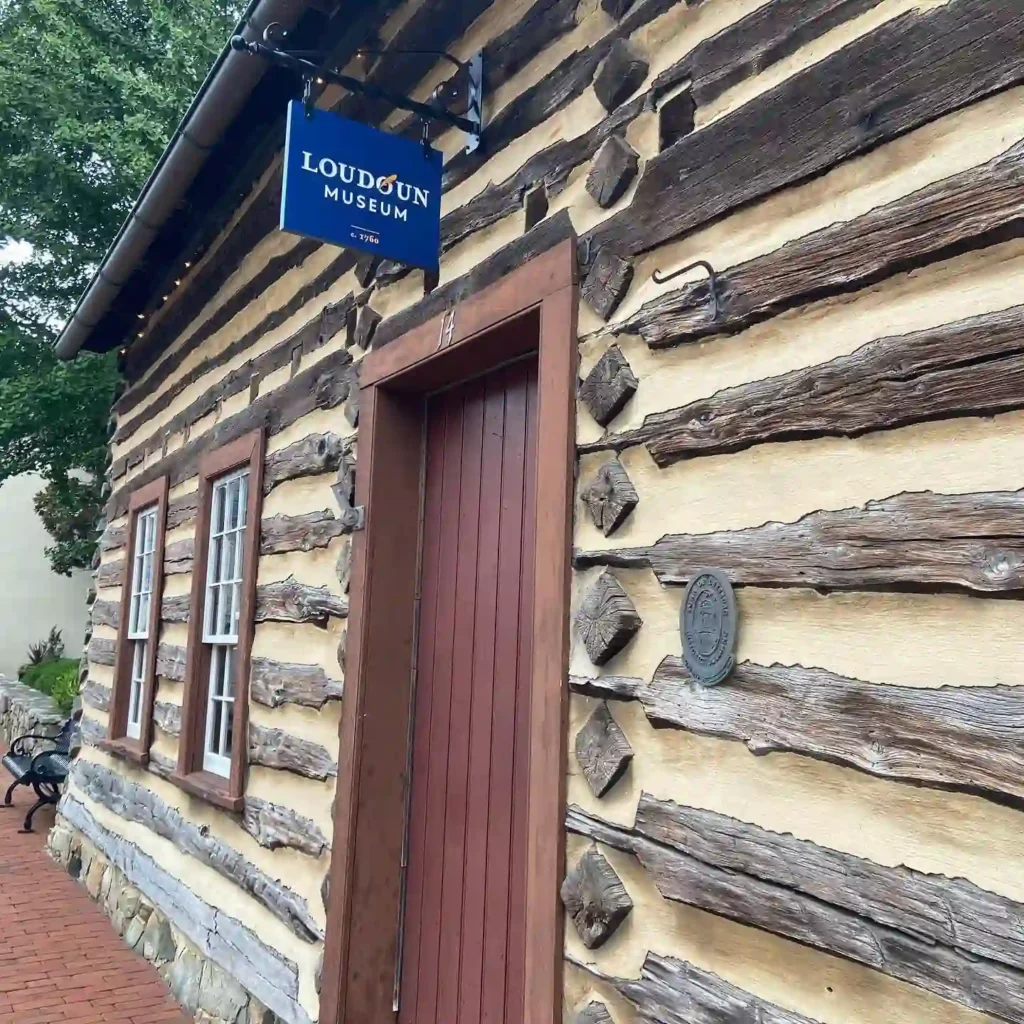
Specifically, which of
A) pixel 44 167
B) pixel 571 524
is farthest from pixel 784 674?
pixel 44 167

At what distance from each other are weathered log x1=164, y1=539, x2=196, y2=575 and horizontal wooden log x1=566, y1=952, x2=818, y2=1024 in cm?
428

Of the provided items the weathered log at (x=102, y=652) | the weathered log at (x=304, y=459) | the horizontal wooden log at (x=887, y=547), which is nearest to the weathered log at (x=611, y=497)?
the horizontal wooden log at (x=887, y=547)

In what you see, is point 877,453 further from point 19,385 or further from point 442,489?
point 19,385

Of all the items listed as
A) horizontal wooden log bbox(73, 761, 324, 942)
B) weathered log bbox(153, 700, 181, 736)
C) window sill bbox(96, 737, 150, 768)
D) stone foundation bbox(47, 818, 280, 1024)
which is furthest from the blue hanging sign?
window sill bbox(96, 737, 150, 768)

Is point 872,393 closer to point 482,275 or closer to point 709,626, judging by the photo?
point 709,626

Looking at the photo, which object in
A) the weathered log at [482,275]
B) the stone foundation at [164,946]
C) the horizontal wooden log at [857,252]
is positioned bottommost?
the stone foundation at [164,946]

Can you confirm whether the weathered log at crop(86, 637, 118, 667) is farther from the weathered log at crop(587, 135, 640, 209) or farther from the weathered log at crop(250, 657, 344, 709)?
the weathered log at crop(587, 135, 640, 209)

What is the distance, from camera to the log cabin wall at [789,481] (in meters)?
1.64

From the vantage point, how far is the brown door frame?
2.86 meters

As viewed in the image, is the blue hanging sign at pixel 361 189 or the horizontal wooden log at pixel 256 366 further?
the horizontal wooden log at pixel 256 366

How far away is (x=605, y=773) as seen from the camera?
2350 millimetres

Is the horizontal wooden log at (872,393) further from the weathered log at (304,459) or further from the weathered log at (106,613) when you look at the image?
the weathered log at (106,613)

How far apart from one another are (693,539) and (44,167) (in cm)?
1334

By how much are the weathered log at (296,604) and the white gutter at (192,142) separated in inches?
89.0
